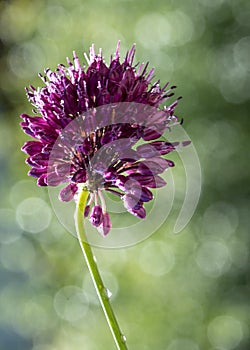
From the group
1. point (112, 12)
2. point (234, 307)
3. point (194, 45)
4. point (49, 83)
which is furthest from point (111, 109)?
point (112, 12)

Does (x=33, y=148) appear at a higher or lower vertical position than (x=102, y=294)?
higher

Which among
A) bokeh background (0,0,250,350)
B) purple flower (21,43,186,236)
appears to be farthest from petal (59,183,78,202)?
bokeh background (0,0,250,350)

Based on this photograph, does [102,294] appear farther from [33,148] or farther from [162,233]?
[162,233]

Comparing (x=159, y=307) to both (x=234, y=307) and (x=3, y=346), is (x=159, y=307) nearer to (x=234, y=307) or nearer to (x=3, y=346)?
(x=234, y=307)

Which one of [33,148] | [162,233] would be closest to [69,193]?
[33,148]

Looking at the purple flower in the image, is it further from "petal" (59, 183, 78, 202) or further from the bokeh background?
the bokeh background
